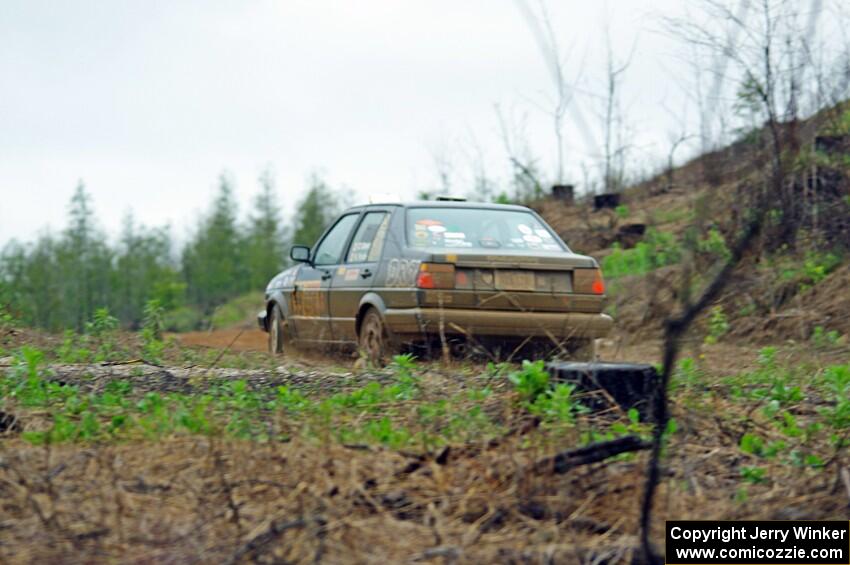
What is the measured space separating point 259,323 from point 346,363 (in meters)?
2.21

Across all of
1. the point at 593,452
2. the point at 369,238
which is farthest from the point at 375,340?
the point at 593,452

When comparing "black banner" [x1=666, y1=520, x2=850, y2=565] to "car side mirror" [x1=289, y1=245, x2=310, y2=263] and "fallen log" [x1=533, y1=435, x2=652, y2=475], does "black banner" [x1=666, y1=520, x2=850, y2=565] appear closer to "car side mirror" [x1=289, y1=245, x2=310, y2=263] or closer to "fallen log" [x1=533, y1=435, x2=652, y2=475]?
"fallen log" [x1=533, y1=435, x2=652, y2=475]

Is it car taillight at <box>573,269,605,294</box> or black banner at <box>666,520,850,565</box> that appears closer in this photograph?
black banner at <box>666,520,850,565</box>

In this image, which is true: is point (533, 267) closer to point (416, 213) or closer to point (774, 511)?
point (416, 213)

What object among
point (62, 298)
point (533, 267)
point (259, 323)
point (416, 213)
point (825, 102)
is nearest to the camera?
point (533, 267)

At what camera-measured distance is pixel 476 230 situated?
9875 mm

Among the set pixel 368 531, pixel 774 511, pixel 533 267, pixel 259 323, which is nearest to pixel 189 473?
pixel 368 531

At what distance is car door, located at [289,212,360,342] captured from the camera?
425 inches

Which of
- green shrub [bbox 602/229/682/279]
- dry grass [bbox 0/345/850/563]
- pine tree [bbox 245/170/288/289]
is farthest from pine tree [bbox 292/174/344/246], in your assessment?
dry grass [bbox 0/345/850/563]

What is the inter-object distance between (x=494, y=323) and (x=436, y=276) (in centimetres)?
57

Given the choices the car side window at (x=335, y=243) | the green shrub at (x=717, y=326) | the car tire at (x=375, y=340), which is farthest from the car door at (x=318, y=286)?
the green shrub at (x=717, y=326)

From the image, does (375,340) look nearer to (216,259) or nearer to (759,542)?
(759,542)

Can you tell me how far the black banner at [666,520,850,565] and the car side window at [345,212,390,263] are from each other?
588 centimetres

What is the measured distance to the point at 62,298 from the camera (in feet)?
109
